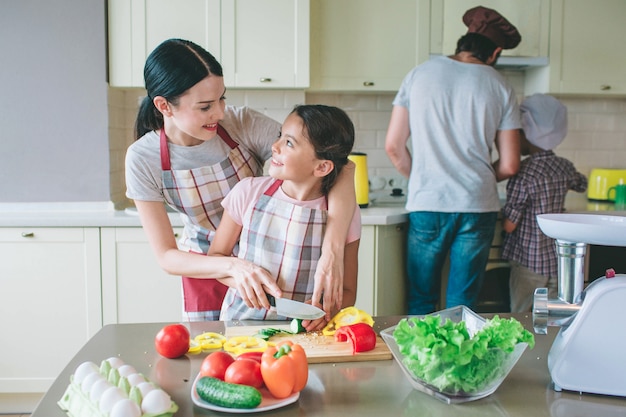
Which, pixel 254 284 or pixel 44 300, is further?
pixel 44 300

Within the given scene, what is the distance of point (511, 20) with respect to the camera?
3953 mm

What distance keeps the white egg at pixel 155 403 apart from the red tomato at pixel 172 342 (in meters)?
0.33

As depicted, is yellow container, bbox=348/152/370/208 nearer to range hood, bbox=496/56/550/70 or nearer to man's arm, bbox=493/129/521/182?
man's arm, bbox=493/129/521/182

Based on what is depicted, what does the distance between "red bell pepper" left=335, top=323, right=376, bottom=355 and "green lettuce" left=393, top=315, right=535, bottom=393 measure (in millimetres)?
234

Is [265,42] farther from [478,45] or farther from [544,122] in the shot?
[544,122]

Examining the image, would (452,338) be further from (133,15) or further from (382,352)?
(133,15)

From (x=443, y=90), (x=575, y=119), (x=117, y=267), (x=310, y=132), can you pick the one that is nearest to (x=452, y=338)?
(x=310, y=132)

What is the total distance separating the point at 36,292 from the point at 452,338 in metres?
2.65

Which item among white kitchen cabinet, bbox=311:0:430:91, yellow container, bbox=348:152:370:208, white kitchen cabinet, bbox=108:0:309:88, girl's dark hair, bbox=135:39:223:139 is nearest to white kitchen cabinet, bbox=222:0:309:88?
white kitchen cabinet, bbox=108:0:309:88

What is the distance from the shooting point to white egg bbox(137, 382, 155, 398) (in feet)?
4.13

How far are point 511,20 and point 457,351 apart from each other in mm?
3026

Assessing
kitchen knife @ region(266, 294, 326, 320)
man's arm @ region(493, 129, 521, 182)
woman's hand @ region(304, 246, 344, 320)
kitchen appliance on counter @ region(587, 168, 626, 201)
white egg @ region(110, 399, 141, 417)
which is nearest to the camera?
white egg @ region(110, 399, 141, 417)

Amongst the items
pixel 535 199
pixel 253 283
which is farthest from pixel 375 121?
pixel 253 283

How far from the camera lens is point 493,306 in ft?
13.1
